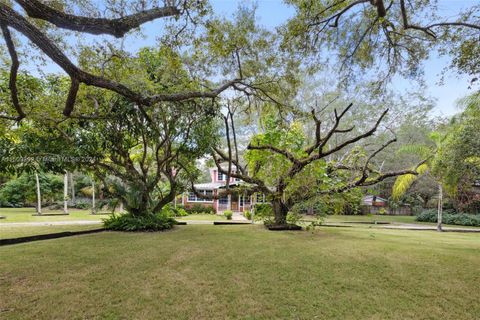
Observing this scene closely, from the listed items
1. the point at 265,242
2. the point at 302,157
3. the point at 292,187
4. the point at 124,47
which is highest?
the point at 124,47

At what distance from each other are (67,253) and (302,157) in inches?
302

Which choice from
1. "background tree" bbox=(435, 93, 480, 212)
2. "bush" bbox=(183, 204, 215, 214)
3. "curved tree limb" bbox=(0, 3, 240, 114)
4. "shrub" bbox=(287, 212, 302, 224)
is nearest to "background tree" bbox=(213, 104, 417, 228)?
"shrub" bbox=(287, 212, 302, 224)

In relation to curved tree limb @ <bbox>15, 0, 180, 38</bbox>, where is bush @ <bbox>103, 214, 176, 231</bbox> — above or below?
below

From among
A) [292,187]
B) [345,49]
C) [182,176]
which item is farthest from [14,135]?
[345,49]

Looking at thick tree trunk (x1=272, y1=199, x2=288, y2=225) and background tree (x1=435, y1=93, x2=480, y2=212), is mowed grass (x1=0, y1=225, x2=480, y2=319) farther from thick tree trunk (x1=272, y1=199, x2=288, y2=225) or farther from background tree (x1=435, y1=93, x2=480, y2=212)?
thick tree trunk (x1=272, y1=199, x2=288, y2=225)

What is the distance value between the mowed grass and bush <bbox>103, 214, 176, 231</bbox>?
113 inches

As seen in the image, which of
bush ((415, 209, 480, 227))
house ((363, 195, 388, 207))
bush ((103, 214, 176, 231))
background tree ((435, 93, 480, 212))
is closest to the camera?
background tree ((435, 93, 480, 212))

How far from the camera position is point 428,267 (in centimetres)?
468

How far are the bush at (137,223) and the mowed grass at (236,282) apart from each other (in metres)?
2.88

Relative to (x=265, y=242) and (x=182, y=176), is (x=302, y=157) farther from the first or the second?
(x=182, y=176)

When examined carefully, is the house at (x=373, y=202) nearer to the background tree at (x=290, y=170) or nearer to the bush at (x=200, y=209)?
the bush at (x=200, y=209)

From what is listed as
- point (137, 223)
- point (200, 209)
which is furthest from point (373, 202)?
point (137, 223)

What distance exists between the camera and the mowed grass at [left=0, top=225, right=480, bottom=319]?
302 cm

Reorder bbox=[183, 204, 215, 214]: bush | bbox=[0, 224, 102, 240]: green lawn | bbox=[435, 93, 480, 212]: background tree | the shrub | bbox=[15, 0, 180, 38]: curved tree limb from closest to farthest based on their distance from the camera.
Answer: bbox=[15, 0, 180, 38]: curved tree limb < bbox=[435, 93, 480, 212]: background tree < bbox=[0, 224, 102, 240]: green lawn < the shrub < bbox=[183, 204, 215, 214]: bush
